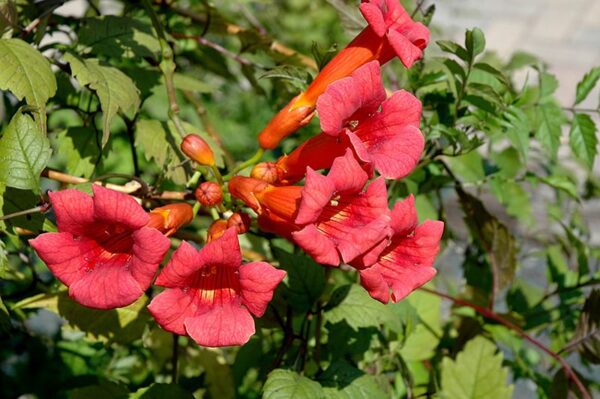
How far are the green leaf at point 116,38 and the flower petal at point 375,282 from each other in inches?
27.3

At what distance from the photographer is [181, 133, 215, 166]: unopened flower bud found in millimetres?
1291

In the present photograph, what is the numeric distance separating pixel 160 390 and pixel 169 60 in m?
0.63

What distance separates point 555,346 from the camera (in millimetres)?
2104

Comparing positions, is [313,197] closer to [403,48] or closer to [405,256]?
[405,256]

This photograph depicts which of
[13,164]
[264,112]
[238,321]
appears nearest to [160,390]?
[238,321]

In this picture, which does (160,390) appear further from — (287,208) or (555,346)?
(555,346)

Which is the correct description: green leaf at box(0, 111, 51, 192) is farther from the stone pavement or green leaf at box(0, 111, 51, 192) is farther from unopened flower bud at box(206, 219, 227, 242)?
the stone pavement

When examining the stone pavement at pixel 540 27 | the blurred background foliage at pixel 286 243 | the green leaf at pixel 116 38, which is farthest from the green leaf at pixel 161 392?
the stone pavement at pixel 540 27

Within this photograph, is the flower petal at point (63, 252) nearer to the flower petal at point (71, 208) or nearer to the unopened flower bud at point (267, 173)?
the flower petal at point (71, 208)

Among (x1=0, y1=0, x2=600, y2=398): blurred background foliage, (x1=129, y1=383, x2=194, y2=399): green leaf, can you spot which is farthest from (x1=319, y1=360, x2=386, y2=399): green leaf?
(x1=129, y1=383, x2=194, y2=399): green leaf

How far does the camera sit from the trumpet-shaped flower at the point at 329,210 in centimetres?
105

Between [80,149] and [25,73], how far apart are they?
0.39 meters

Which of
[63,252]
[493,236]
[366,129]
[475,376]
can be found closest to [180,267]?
[63,252]

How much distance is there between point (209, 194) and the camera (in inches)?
49.1
